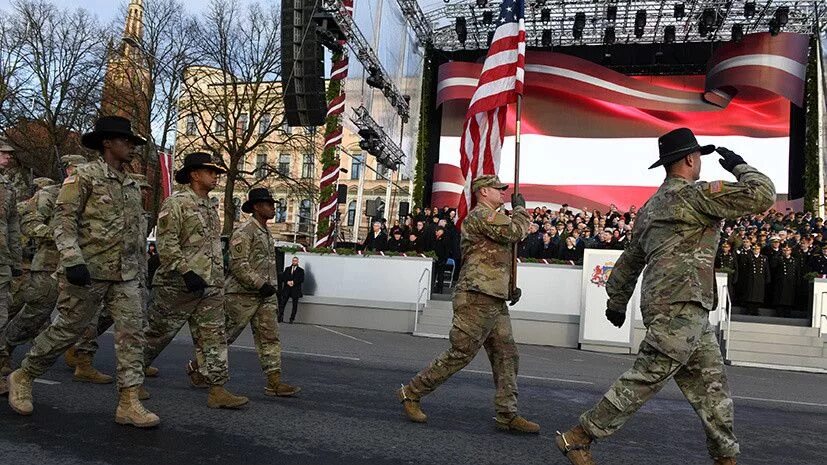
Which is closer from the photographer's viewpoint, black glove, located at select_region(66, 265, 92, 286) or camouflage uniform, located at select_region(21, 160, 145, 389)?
black glove, located at select_region(66, 265, 92, 286)

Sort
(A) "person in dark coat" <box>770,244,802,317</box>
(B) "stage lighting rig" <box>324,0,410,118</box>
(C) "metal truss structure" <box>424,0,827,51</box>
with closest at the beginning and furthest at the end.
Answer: (A) "person in dark coat" <box>770,244,802,317</box>, (B) "stage lighting rig" <box>324,0,410,118</box>, (C) "metal truss structure" <box>424,0,827,51</box>

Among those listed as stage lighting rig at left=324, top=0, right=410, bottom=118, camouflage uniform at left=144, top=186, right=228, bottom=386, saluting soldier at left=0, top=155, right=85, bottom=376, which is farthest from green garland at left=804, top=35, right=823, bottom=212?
saluting soldier at left=0, top=155, right=85, bottom=376

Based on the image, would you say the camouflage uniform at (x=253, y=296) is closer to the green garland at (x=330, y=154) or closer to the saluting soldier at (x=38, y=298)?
the saluting soldier at (x=38, y=298)

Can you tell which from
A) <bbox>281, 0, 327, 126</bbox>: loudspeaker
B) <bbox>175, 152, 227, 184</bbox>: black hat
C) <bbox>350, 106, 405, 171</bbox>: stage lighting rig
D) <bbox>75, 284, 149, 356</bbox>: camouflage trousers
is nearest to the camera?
<bbox>175, 152, 227, 184</bbox>: black hat

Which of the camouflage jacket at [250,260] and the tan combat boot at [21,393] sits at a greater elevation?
the camouflage jacket at [250,260]

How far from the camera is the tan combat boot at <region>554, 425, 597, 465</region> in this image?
4.05m

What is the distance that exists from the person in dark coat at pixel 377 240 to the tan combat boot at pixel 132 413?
42.7ft

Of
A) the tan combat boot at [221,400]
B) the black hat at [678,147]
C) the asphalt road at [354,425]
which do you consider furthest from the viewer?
the tan combat boot at [221,400]

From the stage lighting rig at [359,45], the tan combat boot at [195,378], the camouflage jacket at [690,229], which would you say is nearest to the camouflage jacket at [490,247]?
the camouflage jacket at [690,229]

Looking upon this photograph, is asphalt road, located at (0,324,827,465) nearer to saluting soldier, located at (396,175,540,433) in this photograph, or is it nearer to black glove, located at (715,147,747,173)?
saluting soldier, located at (396,175,540,433)

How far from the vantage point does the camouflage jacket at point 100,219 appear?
16.4 feet

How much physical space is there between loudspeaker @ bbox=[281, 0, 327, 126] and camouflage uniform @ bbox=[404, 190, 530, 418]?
39.9 feet

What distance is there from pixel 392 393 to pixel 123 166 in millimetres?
3113

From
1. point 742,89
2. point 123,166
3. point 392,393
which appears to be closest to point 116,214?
point 123,166
